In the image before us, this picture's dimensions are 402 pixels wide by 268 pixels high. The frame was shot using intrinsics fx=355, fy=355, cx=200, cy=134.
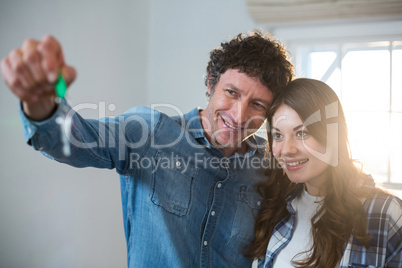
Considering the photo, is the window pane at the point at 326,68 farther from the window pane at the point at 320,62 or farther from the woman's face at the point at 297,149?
the woman's face at the point at 297,149

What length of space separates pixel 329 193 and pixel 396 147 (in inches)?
44.2

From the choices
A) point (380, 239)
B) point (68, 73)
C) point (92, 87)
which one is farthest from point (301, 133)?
point (92, 87)

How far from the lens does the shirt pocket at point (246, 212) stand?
1.42m

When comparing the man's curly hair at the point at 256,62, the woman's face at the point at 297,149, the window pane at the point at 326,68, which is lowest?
the woman's face at the point at 297,149

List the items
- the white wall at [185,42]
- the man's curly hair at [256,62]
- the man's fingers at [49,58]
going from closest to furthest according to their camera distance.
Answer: the man's fingers at [49,58]
the man's curly hair at [256,62]
the white wall at [185,42]

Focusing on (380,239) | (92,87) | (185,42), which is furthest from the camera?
(185,42)

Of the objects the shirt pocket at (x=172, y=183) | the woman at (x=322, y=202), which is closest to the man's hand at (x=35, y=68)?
the shirt pocket at (x=172, y=183)

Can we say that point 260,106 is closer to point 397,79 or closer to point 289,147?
point 289,147

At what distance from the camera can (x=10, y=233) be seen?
1.46m

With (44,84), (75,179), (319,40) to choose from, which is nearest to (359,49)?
(319,40)

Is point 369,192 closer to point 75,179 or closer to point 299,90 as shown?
point 299,90

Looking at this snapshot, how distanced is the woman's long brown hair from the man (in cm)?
9

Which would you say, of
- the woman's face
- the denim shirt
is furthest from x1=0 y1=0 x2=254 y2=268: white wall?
the woman's face

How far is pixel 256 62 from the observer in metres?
1.38
